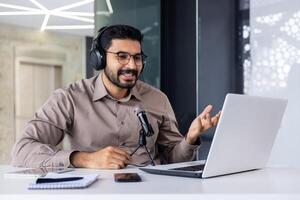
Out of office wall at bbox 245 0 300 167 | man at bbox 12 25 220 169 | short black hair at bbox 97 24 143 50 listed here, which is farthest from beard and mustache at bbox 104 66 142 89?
office wall at bbox 245 0 300 167

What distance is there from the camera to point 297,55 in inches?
119

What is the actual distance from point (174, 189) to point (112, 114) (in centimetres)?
91

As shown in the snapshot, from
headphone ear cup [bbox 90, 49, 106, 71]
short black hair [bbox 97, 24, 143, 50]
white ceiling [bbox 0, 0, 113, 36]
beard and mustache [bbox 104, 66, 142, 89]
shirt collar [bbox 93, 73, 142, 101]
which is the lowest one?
shirt collar [bbox 93, 73, 142, 101]

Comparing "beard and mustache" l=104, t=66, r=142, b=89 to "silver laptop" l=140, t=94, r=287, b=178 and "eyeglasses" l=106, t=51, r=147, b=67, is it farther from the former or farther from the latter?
"silver laptop" l=140, t=94, r=287, b=178

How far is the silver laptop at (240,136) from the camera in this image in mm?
1182

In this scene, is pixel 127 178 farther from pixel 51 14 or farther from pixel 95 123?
pixel 51 14

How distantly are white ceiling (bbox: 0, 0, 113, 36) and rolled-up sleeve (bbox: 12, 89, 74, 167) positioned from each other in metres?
4.26

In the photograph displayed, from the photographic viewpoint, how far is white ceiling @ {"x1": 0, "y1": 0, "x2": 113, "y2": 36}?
602 cm

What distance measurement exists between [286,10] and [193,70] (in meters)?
0.88

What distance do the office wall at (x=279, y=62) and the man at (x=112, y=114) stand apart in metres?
1.27

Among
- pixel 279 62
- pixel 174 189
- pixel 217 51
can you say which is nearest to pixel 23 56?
pixel 217 51

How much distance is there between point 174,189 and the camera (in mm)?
1065

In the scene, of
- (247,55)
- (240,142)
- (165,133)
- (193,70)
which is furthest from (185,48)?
(240,142)

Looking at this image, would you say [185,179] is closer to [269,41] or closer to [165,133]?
[165,133]
